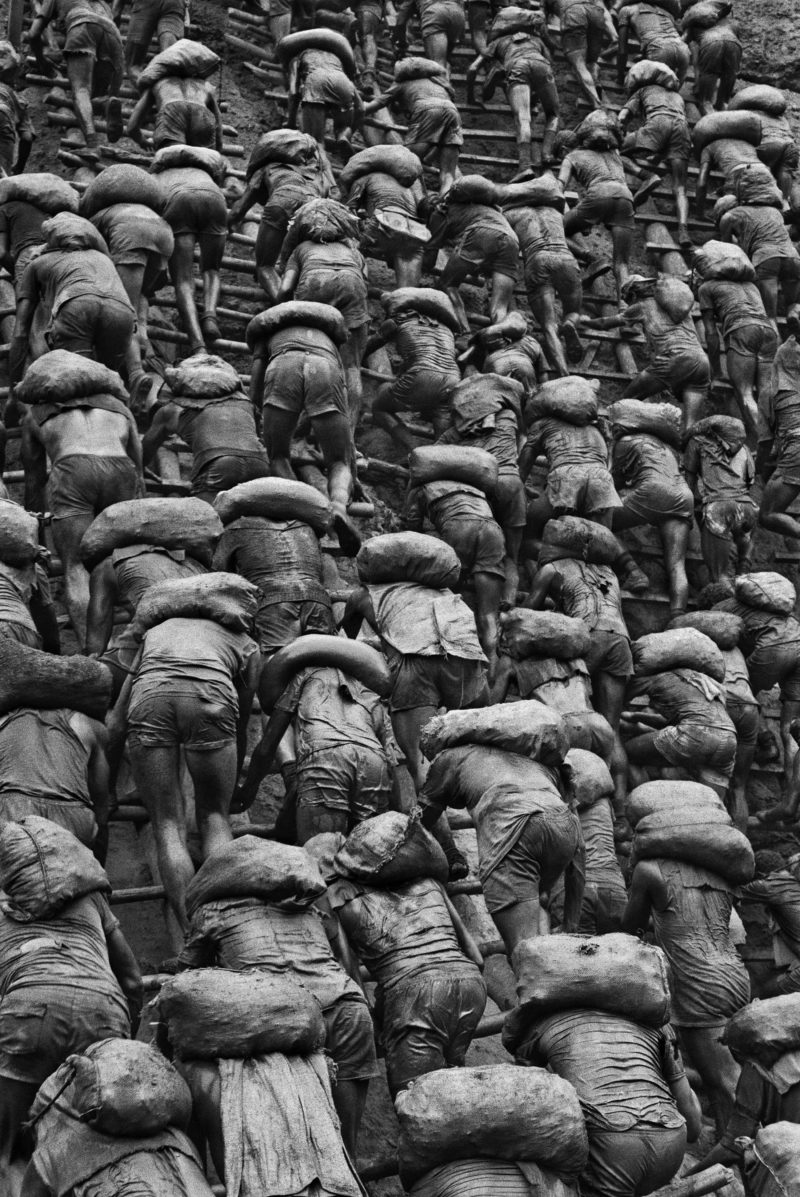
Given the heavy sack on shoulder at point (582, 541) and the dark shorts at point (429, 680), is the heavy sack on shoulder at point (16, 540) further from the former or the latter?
the heavy sack on shoulder at point (582, 541)

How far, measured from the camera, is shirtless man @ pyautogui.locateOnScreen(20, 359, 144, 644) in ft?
39.3

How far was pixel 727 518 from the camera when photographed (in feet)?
49.2

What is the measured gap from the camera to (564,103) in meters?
20.5

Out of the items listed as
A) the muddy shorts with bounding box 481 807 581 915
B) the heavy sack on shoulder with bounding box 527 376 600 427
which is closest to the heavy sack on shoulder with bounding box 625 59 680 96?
the heavy sack on shoulder with bounding box 527 376 600 427

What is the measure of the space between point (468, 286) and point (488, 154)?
2.57m

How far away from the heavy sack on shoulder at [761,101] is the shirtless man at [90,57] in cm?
525

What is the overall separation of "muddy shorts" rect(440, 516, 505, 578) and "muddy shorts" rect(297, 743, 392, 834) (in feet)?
9.01

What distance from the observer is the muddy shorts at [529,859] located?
1020 centimetres

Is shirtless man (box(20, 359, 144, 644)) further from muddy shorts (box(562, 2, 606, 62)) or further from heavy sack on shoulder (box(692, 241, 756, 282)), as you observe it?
muddy shorts (box(562, 2, 606, 62))

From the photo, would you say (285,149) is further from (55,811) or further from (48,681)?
(55,811)

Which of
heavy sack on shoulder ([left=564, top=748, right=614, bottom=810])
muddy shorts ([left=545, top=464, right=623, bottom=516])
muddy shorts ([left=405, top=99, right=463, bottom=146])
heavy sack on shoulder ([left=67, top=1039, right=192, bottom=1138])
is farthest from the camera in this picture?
muddy shorts ([left=405, top=99, right=463, bottom=146])

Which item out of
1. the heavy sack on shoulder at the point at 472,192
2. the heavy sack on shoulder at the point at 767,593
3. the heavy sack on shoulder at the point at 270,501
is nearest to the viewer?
the heavy sack on shoulder at the point at 270,501

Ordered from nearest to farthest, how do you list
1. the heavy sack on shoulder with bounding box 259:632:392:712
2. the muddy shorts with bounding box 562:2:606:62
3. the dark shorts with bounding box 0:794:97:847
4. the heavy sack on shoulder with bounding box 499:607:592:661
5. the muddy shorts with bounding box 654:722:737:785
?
the dark shorts with bounding box 0:794:97:847, the heavy sack on shoulder with bounding box 259:632:392:712, the heavy sack on shoulder with bounding box 499:607:592:661, the muddy shorts with bounding box 654:722:737:785, the muddy shorts with bounding box 562:2:606:62

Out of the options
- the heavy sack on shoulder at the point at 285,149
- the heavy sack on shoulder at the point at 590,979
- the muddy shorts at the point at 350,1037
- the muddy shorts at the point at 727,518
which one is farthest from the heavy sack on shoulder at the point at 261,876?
the heavy sack on shoulder at the point at 285,149
